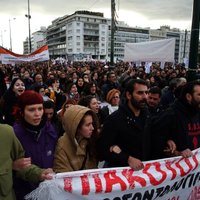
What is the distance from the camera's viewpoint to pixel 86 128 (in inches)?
106

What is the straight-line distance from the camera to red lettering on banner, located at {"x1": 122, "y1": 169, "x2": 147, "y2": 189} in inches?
106

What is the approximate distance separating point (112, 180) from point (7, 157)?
3.36ft

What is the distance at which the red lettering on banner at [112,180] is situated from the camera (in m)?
2.62

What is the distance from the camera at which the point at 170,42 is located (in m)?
11.0

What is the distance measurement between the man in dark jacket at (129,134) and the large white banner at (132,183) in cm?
12

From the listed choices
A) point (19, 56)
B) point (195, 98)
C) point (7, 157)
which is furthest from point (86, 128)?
point (19, 56)

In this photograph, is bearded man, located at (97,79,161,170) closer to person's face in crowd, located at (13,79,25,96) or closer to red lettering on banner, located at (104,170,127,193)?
red lettering on banner, located at (104,170,127,193)

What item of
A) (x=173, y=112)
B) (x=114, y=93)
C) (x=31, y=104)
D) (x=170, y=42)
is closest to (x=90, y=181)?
(x=31, y=104)

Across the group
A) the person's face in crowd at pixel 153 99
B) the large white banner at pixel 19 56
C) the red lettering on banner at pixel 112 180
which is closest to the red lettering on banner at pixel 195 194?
the red lettering on banner at pixel 112 180

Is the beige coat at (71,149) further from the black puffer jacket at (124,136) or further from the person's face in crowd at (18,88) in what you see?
the person's face in crowd at (18,88)

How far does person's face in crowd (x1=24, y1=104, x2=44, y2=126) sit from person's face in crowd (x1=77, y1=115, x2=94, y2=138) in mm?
403

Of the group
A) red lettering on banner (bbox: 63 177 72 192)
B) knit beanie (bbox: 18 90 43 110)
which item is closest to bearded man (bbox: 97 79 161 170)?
red lettering on banner (bbox: 63 177 72 192)

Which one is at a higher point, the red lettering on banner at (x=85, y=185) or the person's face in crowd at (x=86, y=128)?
the person's face in crowd at (x=86, y=128)

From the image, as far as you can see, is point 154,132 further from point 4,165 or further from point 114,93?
point 114,93
